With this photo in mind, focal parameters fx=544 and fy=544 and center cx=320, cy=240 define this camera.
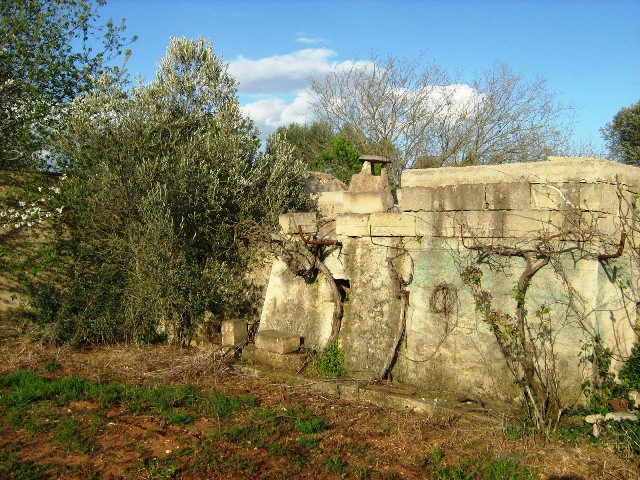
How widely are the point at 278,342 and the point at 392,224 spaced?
258cm

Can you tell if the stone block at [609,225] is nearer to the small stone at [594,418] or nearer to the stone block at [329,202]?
the small stone at [594,418]

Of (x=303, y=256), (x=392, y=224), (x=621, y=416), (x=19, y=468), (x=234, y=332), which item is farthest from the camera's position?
(x=234, y=332)

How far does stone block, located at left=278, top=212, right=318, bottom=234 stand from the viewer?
9.26 meters

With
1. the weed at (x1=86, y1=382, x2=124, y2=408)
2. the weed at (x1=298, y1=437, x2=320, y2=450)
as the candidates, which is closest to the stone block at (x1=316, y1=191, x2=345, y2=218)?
the weed at (x1=86, y1=382, x2=124, y2=408)

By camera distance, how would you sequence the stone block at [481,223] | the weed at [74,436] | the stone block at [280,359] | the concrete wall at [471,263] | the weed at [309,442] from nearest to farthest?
the weed at [74,436], the weed at [309,442], the concrete wall at [471,263], the stone block at [481,223], the stone block at [280,359]

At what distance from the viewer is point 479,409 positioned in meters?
6.43

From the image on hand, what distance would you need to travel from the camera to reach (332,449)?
18.4ft

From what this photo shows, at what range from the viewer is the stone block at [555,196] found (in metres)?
6.25

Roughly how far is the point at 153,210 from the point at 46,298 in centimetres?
260

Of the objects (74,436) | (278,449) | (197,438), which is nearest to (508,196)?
(278,449)

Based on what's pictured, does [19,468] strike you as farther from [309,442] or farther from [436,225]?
[436,225]

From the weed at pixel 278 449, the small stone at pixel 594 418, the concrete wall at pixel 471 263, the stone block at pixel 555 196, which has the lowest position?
the weed at pixel 278 449

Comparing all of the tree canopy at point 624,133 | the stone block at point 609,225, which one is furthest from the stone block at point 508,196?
the tree canopy at point 624,133

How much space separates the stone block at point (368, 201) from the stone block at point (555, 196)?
2.30m
